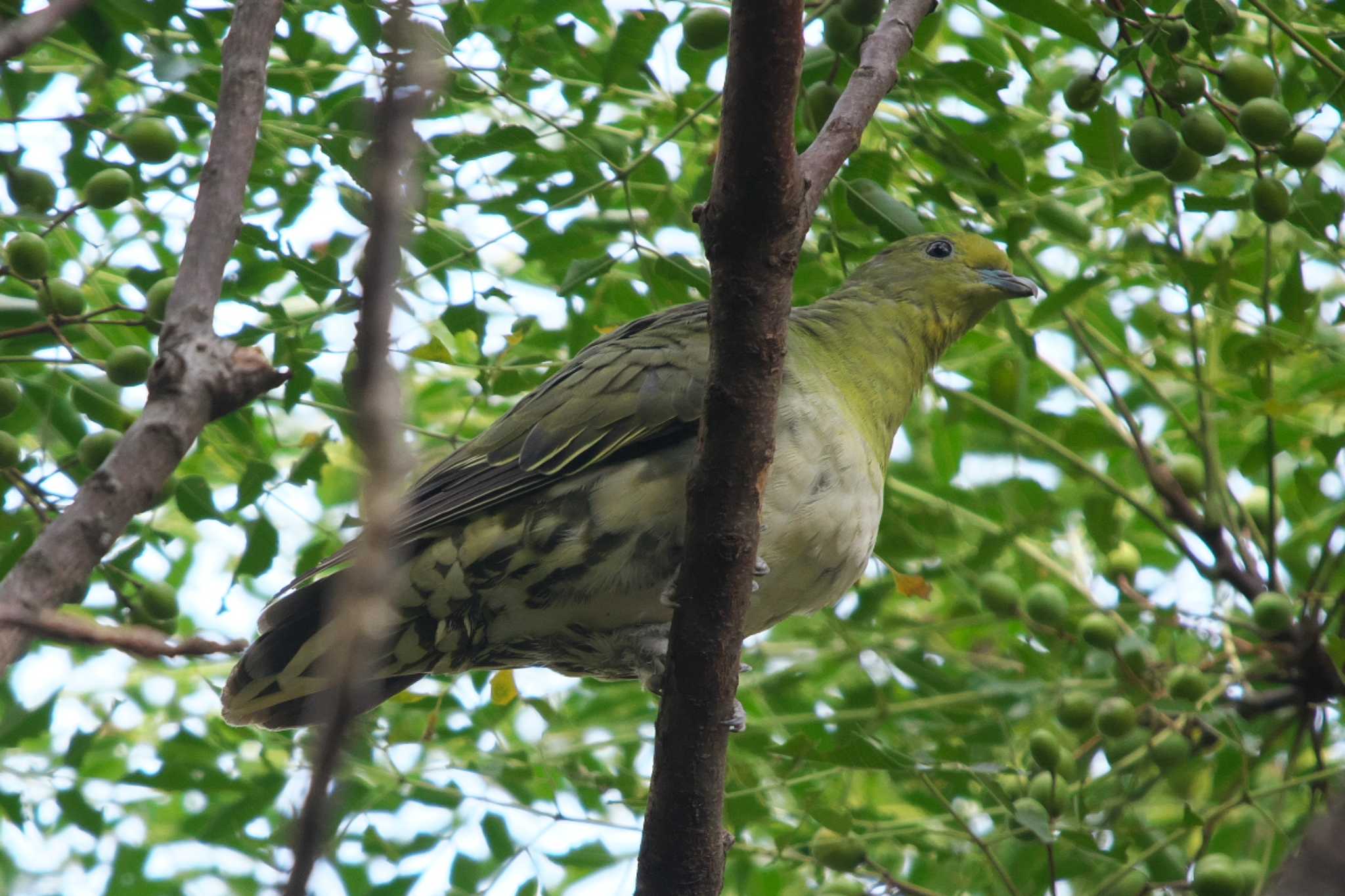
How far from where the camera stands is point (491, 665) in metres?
4.30

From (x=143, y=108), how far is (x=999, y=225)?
2.56m

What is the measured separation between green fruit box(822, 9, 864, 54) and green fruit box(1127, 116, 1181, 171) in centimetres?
77

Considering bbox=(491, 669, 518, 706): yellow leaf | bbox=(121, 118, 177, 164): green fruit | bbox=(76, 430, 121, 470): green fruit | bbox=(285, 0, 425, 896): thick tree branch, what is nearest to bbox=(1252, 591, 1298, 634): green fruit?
bbox=(491, 669, 518, 706): yellow leaf

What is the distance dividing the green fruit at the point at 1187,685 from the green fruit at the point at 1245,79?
1.69m

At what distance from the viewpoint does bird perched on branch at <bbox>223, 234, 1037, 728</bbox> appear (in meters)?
3.82

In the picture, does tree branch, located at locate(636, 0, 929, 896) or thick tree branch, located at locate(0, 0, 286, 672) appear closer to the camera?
thick tree branch, located at locate(0, 0, 286, 672)

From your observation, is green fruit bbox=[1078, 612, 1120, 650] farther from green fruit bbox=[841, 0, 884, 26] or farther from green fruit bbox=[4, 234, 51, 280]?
green fruit bbox=[4, 234, 51, 280]

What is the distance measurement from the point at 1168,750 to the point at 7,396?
348 cm

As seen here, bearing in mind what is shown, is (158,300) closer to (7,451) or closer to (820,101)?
(7,451)

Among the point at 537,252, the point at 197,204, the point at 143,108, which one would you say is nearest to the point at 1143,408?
the point at 537,252

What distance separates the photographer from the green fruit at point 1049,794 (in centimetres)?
407

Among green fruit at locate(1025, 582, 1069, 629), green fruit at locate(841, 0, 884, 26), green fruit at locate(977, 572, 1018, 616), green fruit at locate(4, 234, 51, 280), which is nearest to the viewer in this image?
green fruit at locate(4, 234, 51, 280)

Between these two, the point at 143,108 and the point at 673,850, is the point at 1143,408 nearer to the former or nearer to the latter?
the point at 673,850

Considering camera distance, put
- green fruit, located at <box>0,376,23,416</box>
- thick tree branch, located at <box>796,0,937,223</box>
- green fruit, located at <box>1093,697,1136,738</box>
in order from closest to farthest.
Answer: thick tree branch, located at <box>796,0,937,223</box>, green fruit, located at <box>0,376,23,416</box>, green fruit, located at <box>1093,697,1136,738</box>
